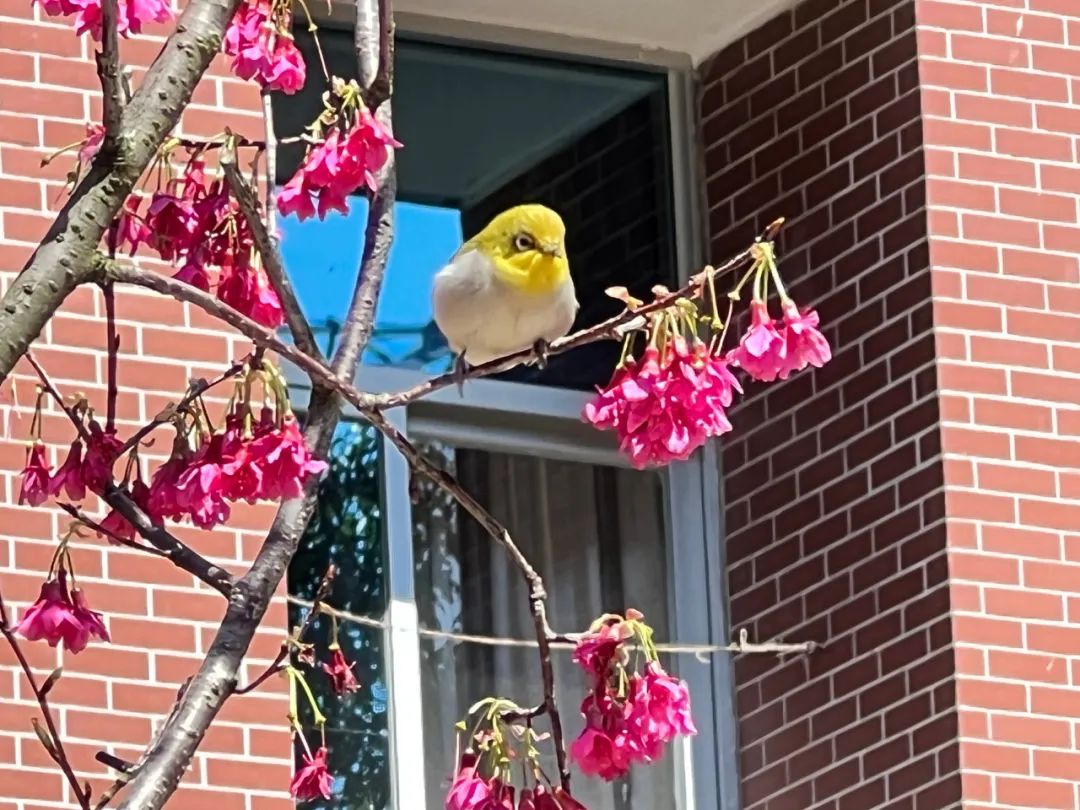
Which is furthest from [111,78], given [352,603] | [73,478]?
[352,603]

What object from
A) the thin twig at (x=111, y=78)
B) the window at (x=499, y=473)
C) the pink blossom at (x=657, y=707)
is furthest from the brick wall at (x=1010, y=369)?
the thin twig at (x=111, y=78)

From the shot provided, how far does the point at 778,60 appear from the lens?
846 cm

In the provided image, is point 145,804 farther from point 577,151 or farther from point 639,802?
point 577,151

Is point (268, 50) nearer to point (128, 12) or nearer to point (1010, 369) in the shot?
point (128, 12)

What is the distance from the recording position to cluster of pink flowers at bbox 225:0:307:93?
411 centimetres

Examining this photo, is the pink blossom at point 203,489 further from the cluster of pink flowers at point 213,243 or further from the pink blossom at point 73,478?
the cluster of pink flowers at point 213,243

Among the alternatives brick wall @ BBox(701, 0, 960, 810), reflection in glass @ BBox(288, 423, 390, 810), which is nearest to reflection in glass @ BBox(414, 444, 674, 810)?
reflection in glass @ BBox(288, 423, 390, 810)

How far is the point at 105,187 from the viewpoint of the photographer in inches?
141

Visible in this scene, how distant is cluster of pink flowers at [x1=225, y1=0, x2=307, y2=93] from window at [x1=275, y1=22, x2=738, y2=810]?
3.70 metres

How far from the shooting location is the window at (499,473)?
7.82 m

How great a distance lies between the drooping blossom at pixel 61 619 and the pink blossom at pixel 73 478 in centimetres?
13

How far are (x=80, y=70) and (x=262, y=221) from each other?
315 cm

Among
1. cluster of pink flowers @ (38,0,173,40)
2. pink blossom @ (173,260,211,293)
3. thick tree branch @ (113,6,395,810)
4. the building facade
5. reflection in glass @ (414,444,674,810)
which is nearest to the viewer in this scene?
thick tree branch @ (113,6,395,810)

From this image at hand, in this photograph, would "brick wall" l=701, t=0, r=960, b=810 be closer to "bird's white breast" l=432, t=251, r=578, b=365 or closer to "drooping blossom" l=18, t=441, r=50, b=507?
"bird's white breast" l=432, t=251, r=578, b=365
